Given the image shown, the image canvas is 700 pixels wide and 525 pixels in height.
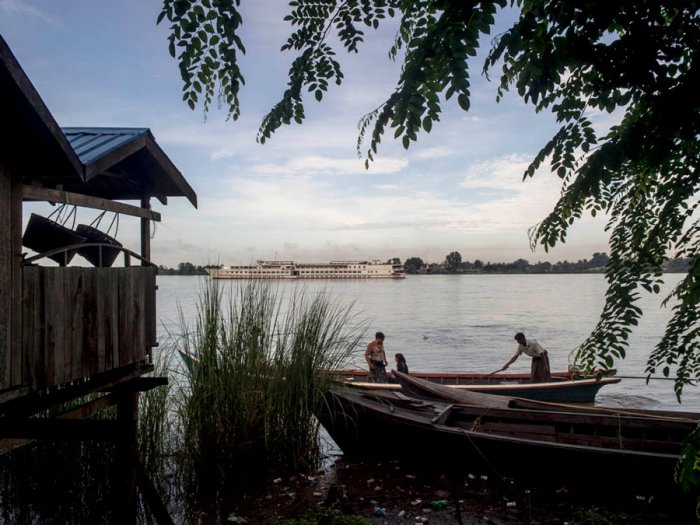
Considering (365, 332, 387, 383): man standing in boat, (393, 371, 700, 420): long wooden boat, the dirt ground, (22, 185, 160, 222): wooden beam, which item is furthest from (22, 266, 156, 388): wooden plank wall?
(365, 332, 387, 383): man standing in boat

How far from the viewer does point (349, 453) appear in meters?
8.67

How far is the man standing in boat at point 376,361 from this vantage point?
44.5 feet

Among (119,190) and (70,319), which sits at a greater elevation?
Result: (119,190)

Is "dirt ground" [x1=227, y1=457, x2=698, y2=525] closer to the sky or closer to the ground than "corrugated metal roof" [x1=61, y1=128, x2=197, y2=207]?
closer to the ground

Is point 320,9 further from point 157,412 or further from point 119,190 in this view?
point 157,412

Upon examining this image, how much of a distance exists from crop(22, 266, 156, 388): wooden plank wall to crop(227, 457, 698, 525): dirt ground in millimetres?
2597

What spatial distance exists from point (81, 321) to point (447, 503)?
4649 mm

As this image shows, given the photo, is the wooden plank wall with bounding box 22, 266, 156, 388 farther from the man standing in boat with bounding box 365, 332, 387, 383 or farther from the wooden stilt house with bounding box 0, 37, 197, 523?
the man standing in boat with bounding box 365, 332, 387, 383

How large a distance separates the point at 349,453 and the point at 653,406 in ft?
37.4

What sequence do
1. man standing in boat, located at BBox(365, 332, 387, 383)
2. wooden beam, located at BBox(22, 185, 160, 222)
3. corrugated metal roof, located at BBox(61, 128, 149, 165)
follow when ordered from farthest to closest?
man standing in boat, located at BBox(365, 332, 387, 383)
corrugated metal roof, located at BBox(61, 128, 149, 165)
wooden beam, located at BBox(22, 185, 160, 222)

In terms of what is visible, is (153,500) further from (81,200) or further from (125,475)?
(81,200)

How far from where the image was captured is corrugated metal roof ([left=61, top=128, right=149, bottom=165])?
493cm

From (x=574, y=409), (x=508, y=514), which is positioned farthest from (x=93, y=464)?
(x=574, y=409)

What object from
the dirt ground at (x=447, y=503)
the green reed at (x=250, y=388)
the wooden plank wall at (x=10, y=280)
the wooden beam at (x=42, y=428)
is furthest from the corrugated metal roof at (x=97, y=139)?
the dirt ground at (x=447, y=503)
